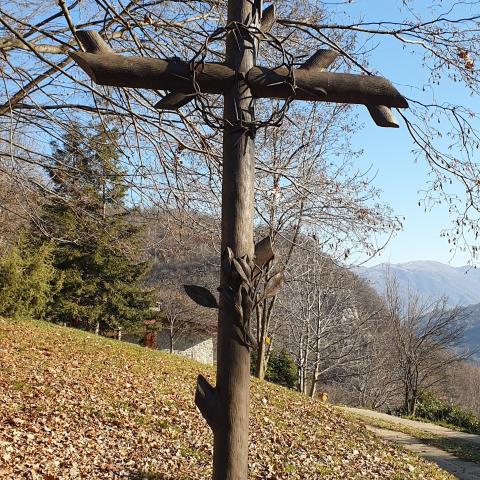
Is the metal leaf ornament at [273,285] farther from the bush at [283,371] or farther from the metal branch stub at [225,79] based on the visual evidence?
the bush at [283,371]

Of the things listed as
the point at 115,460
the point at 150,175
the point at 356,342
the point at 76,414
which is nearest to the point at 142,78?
the point at 150,175

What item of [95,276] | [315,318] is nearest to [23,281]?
[95,276]

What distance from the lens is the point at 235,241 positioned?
242 cm

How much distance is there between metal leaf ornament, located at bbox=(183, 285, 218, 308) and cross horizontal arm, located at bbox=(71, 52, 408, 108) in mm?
990

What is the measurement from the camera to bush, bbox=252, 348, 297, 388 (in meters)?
25.0

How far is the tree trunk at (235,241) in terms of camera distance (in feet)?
7.66

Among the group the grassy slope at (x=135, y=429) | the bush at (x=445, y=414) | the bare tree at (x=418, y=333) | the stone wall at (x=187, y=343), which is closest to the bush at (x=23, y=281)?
the grassy slope at (x=135, y=429)

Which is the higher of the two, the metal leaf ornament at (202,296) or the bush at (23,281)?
the bush at (23,281)

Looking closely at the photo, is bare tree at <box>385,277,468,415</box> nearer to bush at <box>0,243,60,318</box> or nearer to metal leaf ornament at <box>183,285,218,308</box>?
bush at <box>0,243,60,318</box>

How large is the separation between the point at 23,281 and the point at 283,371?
14.3m

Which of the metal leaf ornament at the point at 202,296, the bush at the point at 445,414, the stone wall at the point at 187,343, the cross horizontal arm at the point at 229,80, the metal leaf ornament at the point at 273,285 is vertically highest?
the cross horizontal arm at the point at 229,80

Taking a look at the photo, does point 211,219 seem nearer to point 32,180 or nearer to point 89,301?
point 32,180

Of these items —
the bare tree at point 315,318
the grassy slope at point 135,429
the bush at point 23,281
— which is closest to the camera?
the grassy slope at point 135,429

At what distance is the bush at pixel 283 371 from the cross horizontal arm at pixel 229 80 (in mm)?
23298
